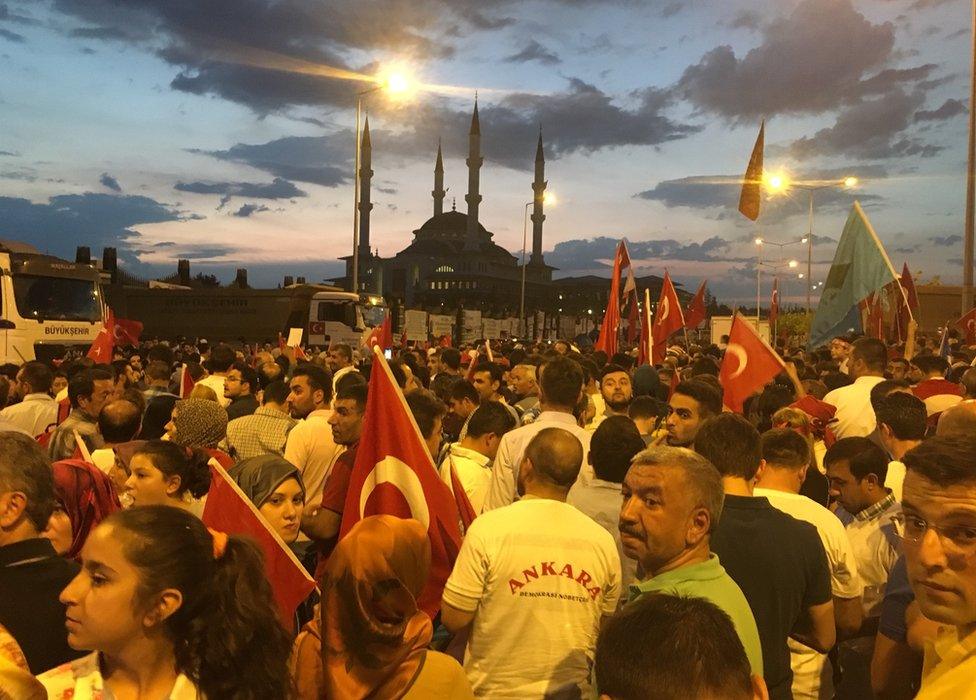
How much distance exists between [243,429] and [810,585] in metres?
4.00

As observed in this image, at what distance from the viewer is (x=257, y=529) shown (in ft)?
11.5

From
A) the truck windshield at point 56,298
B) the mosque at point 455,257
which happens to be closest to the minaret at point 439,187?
the mosque at point 455,257

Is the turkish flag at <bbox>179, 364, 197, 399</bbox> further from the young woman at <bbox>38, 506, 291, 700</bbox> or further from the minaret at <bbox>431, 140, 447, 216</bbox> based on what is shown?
the minaret at <bbox>431, 140, 447, 216</bbox>

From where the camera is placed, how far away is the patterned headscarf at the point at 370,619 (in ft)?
7.68

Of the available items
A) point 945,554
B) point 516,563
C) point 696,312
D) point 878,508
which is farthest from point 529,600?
point 696,312

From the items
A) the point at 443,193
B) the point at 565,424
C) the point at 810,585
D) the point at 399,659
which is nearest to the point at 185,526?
the point at 399,659

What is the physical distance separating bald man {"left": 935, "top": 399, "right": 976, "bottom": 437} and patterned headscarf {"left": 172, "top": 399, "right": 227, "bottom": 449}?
3.69 meters

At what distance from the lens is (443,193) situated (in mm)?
134250

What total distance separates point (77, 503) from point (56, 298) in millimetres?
17586

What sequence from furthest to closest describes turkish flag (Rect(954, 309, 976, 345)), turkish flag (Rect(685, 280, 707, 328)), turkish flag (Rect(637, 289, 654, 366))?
turkish flag (Rect(685, 280, 707, 328))
turkish flag (Rect(954, 309, 976, 345))
turkish flag (Rect(637, 289, 654, 366))

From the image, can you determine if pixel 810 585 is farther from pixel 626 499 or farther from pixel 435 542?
pixel 435 542

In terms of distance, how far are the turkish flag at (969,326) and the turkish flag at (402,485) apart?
13613 mm

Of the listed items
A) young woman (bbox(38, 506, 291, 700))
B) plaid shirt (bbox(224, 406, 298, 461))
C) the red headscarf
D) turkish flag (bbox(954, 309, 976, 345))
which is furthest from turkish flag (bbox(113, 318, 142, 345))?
turkish flag (bbox(954, 309, 976, 345))

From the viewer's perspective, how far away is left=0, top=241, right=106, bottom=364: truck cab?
1795cm
